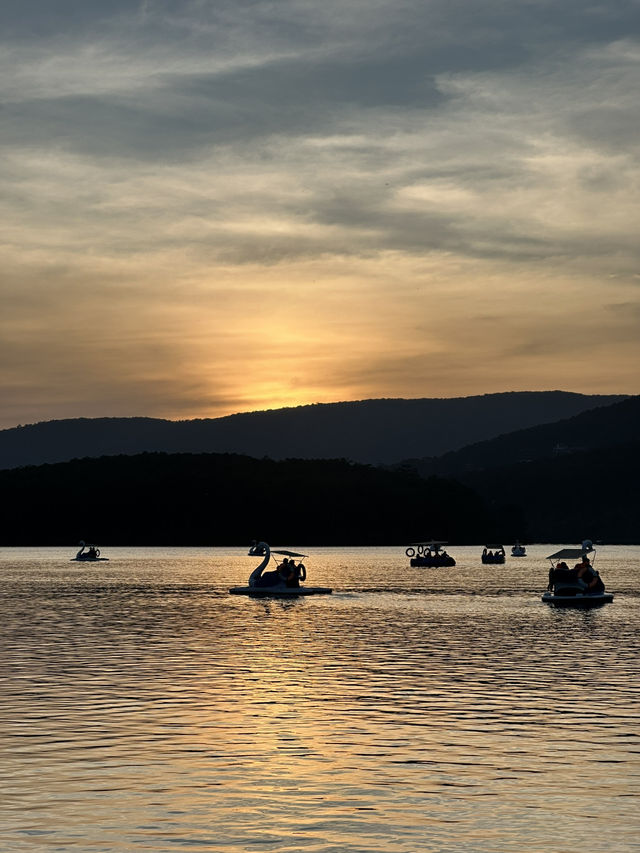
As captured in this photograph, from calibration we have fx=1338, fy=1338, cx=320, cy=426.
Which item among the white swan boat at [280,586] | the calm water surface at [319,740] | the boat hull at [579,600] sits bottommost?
the calm water surface at [319,740]

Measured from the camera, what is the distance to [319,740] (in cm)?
3369

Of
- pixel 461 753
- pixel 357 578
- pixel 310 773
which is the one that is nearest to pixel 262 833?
pixel 310 773

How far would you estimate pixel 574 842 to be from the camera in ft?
73.6

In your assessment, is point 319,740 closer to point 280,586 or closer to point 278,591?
point 278,591

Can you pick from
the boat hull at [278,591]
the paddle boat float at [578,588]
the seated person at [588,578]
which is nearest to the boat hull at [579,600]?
the paddle boat float at [578,588]

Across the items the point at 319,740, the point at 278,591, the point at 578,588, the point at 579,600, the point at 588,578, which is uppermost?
the point at 588,578

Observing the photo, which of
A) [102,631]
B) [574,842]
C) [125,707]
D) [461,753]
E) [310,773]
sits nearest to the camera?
[574,842]

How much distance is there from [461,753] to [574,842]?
9.30 metres

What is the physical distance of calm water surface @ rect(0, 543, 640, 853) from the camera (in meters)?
23.5

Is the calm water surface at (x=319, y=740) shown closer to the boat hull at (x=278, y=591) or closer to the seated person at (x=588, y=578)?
the seated person at (x=588, y=578)

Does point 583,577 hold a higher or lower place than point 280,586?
higher

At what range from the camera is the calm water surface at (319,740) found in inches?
923

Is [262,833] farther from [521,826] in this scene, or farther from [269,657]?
[269,657]

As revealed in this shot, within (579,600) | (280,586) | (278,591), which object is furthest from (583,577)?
(280,586)
